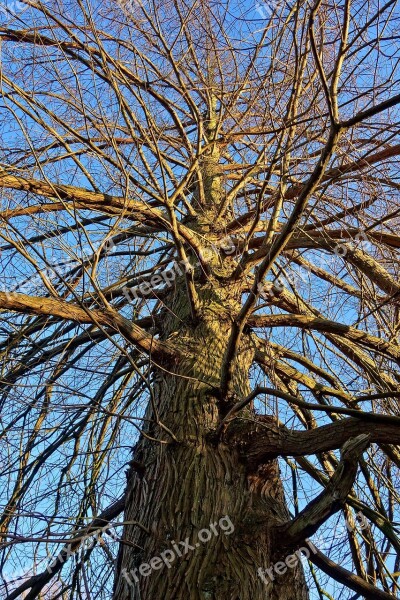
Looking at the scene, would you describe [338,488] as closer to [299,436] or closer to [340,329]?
[299,436]

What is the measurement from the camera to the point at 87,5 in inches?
102

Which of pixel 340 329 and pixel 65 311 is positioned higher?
pixel 65 311

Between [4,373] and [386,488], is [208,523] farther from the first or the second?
[4,373]

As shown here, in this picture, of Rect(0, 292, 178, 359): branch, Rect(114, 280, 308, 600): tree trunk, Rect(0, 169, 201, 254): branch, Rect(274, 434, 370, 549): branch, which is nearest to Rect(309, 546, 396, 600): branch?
Rect(114, 280, 308, 600): tree trunk

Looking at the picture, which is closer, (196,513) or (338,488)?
(338,488)

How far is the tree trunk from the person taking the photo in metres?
1.94

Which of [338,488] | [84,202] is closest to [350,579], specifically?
[338,488]

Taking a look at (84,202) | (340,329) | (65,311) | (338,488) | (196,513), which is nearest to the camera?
(338,488)

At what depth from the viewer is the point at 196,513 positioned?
2.13 metres

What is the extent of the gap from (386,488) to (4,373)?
2.02 m

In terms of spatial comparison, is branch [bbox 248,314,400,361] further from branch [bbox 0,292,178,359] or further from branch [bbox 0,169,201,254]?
branch [bbox 0,292,178,359]

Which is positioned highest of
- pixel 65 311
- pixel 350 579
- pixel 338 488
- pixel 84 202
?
pixel 84 202

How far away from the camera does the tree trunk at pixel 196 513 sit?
1941 millimetres

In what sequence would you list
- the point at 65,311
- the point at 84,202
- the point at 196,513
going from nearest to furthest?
the point at 196,513 < the point at 65,311 < the point at 84,202
